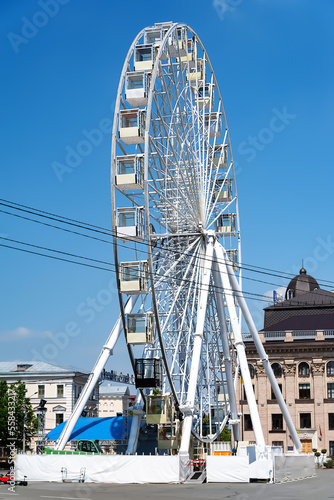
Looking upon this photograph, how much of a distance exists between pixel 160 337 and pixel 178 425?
863cm

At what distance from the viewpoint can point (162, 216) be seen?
1928 inches

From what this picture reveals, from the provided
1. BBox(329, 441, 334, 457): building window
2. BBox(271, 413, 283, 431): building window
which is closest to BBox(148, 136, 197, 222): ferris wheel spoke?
BBox(271, 413, 283, 431): building window

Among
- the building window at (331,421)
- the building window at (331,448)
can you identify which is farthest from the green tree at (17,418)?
the building window at (331,421)

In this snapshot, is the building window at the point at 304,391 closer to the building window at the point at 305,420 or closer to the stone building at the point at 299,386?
the stone building at the point at 299,386

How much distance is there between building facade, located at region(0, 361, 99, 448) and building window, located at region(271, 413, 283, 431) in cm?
2509

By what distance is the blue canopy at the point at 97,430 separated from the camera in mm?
55031

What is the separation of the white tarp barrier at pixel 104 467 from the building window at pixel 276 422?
5255cm

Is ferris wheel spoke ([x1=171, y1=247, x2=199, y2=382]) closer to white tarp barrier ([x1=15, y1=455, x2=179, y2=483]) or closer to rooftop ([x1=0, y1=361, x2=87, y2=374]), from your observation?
white tarp barrier ([x1=15, y1=455, x2=179, y2=483])

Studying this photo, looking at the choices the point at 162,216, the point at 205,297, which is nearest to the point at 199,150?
the point at 162,216

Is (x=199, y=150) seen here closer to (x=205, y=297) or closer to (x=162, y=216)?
(x=162, y=216)

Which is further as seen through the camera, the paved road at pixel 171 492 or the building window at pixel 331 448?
the building window at pixel 331 448

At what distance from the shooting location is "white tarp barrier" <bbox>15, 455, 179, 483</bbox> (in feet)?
139

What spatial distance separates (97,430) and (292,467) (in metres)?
15.5

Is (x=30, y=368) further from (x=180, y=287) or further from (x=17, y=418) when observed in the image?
(x=180, y=287)
